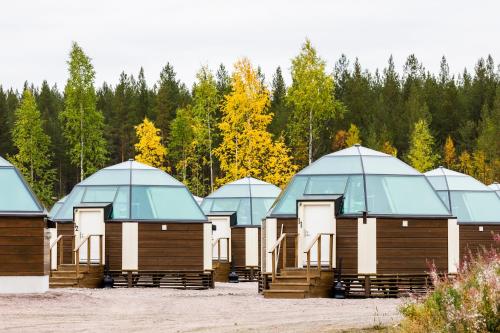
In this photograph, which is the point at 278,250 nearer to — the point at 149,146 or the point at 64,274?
the point at 64,274

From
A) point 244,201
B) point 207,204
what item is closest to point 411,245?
point 244,201

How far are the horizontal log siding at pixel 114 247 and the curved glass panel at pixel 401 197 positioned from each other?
29.6ft

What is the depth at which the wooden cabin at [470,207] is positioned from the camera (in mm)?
42750

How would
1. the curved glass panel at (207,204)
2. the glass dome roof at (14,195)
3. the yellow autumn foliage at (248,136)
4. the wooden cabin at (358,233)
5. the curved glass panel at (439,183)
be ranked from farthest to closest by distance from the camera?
the yellow autumn foliage at (248,136) < the curved glass panel at (207,204) < the curved glass panel at (439,183) < the wooden cabin at (358,233) < the glass dome roof at (14,195)

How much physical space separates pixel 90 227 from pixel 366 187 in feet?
32.4

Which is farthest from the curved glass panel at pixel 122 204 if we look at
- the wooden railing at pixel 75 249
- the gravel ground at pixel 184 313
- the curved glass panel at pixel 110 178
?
the gravel ground at pixel 184 313

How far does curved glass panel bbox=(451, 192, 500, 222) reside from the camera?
4331 cm

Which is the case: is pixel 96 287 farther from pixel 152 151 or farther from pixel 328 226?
pixel 152 151

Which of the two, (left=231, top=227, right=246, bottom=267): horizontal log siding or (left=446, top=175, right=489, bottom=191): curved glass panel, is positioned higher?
(left=446, top=175, right=489, bottom=191): curved glass panel

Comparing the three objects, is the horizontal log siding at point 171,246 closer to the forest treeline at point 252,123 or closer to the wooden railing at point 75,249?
the wooden railing at point 75,249

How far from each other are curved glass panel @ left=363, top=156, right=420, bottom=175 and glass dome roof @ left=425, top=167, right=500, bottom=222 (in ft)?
36.0

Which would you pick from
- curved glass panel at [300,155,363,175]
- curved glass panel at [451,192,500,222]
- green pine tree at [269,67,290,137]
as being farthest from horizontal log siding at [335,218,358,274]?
green pine tree at [269,67,290,137]

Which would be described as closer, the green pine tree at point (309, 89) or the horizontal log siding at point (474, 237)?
the horizontal log siding at point (474, 237)

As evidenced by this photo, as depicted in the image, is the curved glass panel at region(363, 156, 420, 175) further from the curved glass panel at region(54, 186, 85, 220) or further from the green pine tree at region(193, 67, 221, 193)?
the green pine tree at region(193, 67, 221, 193)
